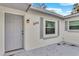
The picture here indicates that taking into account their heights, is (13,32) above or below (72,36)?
above

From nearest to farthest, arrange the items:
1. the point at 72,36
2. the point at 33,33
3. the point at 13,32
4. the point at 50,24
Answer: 1. the point at 13,32
2. the point at 33,33
3. the point at 50,24
4. the point at 72,36

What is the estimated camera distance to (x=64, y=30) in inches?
283

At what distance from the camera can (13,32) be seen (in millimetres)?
4082

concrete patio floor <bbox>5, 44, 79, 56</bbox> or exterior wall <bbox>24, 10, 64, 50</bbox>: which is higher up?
exterior wall <bbox>24, 10, 64, 50</bbox>

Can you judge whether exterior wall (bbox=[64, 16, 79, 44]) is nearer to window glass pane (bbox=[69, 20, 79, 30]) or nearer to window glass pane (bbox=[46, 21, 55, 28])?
window glass pane (bbox=[69, 20, 79, 30])

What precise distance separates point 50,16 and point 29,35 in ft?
8.00

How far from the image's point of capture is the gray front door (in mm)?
3875

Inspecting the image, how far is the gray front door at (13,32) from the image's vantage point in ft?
12.7

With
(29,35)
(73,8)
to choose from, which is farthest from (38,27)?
(73,8)

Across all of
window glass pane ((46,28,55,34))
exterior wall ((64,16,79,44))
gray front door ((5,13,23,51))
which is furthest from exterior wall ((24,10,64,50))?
exterior wall ((64,16,79,44))

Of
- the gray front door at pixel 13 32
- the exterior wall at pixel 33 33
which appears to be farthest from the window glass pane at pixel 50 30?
the gray front door at pixel 13 32

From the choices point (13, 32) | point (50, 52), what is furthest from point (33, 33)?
point (50, 52)

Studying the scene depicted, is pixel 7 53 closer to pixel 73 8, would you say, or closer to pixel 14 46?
pixel 14 46

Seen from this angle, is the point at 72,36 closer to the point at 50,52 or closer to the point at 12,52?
the point at 50,52
